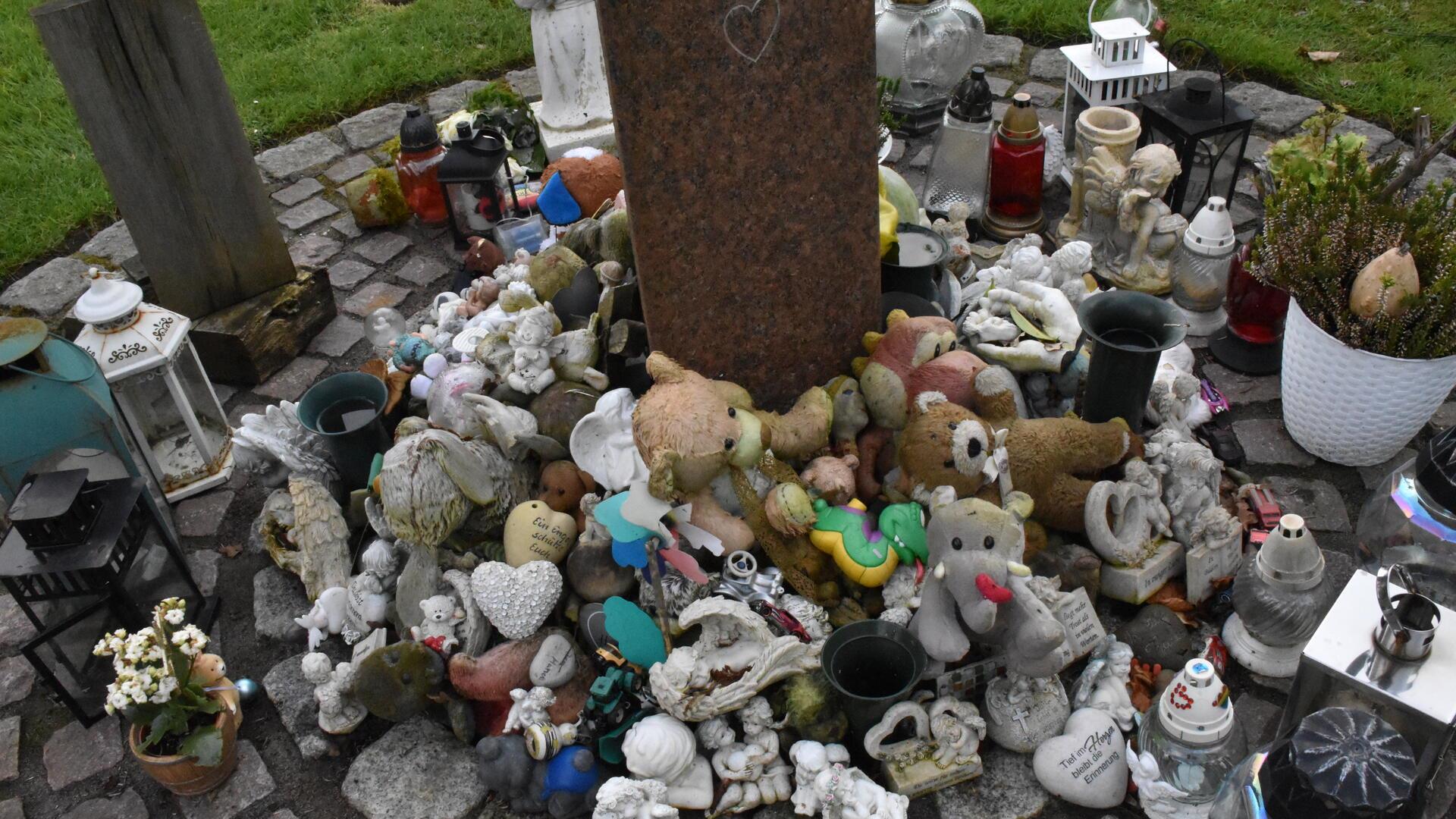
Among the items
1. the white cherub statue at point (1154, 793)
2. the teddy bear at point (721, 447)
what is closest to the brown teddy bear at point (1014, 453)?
the teddy bear at point (721, 447)

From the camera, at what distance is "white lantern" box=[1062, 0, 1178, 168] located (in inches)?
207

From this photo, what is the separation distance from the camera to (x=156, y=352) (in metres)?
3.92

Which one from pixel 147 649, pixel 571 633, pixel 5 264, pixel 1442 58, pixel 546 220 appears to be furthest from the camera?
pixel 1442 58

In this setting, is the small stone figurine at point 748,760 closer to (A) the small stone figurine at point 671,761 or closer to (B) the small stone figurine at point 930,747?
(A) the small stone figurine at point 671,761

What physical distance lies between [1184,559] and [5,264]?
5.60 meters

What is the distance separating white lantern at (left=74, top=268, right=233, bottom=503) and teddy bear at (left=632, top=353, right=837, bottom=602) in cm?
179

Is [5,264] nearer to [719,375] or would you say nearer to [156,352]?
[156,352]

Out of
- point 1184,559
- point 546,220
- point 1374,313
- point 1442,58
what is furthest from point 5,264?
point 1442,58

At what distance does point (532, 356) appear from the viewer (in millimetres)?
3867

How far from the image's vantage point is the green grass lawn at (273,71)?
611 cm

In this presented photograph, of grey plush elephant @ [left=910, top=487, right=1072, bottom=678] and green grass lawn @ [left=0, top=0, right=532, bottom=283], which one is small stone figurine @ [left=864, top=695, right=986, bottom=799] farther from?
green grass lawn @ [left=0, top=0, right=532, bottom=283]

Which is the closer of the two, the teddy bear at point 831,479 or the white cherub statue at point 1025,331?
the teddy bear at point 831,479

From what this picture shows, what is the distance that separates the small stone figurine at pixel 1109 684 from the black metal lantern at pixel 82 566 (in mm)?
2865

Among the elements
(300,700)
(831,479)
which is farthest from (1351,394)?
(300,700)
